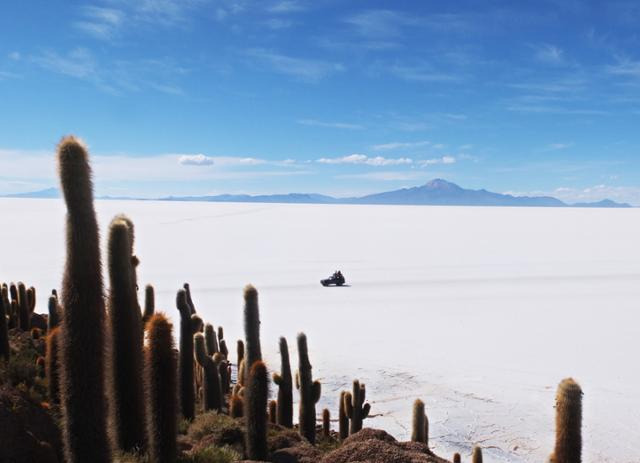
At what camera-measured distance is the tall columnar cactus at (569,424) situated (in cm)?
435

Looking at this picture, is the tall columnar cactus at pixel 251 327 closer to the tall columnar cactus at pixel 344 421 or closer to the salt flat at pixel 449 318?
the tall columnar cactus at pixel 344 421

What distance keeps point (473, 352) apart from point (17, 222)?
2329 inches

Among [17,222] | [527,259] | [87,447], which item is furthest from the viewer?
[17,222]

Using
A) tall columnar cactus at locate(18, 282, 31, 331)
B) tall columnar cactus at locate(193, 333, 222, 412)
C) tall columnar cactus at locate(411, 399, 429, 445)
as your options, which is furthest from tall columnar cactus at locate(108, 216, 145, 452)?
tall columnar cactus at locate(18, 282, 31, 331)

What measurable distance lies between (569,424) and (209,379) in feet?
19.4

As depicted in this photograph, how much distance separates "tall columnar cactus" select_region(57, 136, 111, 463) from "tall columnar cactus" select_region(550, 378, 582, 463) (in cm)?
410

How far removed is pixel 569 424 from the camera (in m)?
4.40

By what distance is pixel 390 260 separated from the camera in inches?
1481

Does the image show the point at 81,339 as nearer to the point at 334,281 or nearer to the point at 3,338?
the point at 3,338

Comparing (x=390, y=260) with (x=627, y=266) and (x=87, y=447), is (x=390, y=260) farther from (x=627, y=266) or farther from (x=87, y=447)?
(x=87, y=447)

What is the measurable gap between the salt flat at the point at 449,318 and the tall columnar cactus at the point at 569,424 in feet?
16.9

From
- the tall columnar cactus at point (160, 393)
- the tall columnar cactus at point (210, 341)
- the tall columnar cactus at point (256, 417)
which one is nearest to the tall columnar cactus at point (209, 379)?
the tall columnar cactus at point (210, 341)

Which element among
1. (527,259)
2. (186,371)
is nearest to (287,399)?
(186,371)

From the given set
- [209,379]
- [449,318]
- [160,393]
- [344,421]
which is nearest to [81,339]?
[160,393]
